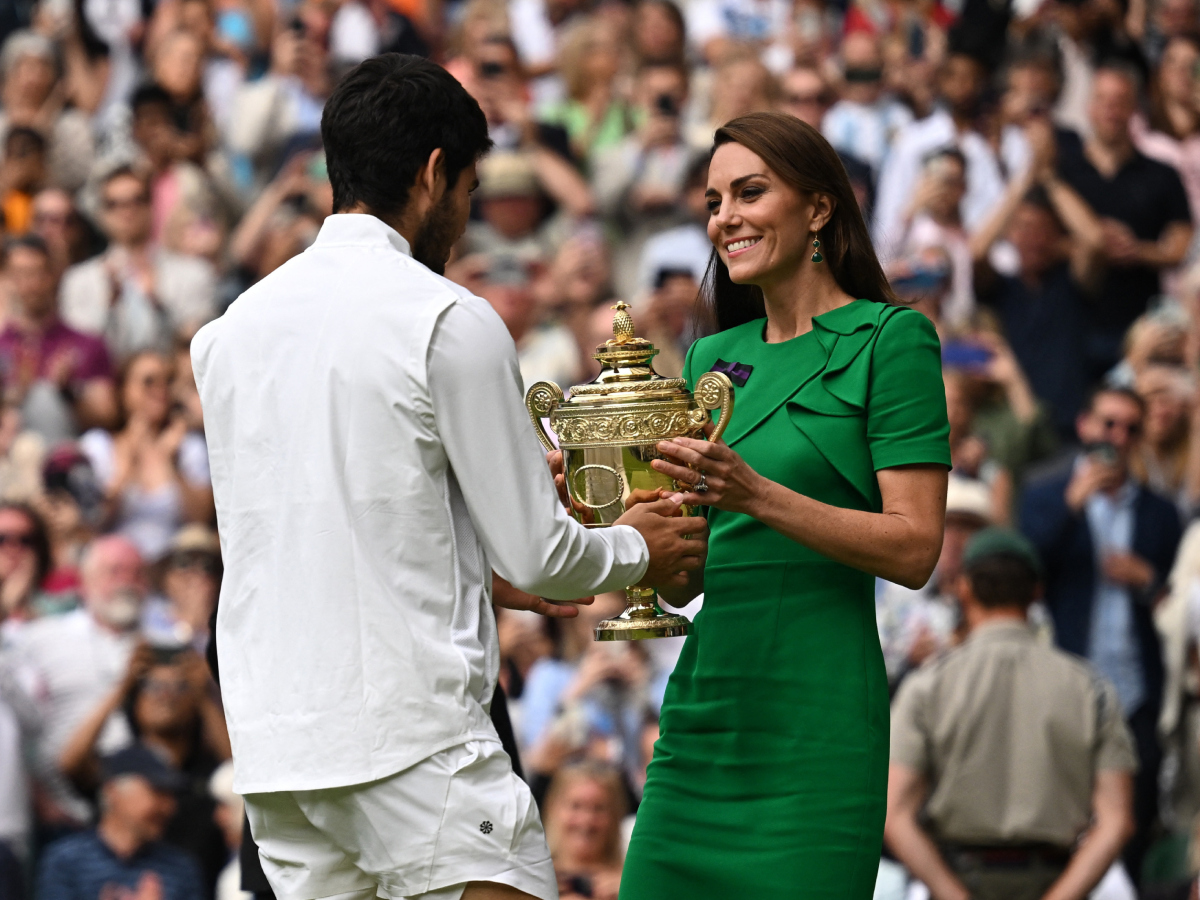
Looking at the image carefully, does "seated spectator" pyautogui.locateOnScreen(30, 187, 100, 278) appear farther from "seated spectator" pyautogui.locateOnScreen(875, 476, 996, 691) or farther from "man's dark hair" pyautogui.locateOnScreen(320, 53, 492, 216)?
"man's dark hair" pyautogui.locateOnScreen(320, 53, 492, 216)

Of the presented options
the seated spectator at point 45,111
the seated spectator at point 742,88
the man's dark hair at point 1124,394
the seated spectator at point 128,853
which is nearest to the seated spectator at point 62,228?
the seated spectator at point 45,111

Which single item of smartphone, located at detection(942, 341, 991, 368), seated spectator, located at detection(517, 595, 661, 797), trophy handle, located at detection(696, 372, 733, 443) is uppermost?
smartphone, located at detection(942, 341, 991, 368)

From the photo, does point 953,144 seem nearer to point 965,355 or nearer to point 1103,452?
point 965,355

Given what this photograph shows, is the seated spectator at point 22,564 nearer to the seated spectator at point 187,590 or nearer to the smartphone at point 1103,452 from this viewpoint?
the seated spectator at point 187,590

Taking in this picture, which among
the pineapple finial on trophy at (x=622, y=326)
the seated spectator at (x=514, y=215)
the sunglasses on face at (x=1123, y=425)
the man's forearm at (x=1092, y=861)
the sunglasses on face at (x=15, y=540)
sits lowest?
the man's forearm at (x=1092, y=861)

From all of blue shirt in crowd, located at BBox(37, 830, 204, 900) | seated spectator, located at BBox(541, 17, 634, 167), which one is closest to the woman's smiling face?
blue shirt in crowd, located at BBox(37, 830, 204, 900)

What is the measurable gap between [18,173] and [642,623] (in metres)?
7.00

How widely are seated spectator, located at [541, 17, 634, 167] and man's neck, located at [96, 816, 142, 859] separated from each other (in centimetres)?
394

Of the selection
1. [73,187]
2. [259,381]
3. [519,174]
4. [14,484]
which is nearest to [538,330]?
[519,174]

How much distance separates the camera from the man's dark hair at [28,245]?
28.1 feet

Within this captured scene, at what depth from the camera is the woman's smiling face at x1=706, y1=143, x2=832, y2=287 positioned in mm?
3084

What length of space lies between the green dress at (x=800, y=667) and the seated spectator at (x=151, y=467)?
4974mm

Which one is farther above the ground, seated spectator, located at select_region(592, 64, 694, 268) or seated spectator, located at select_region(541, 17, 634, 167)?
seated spectator, located at select_region(541, 17, 634, 167)

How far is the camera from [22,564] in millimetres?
7297
